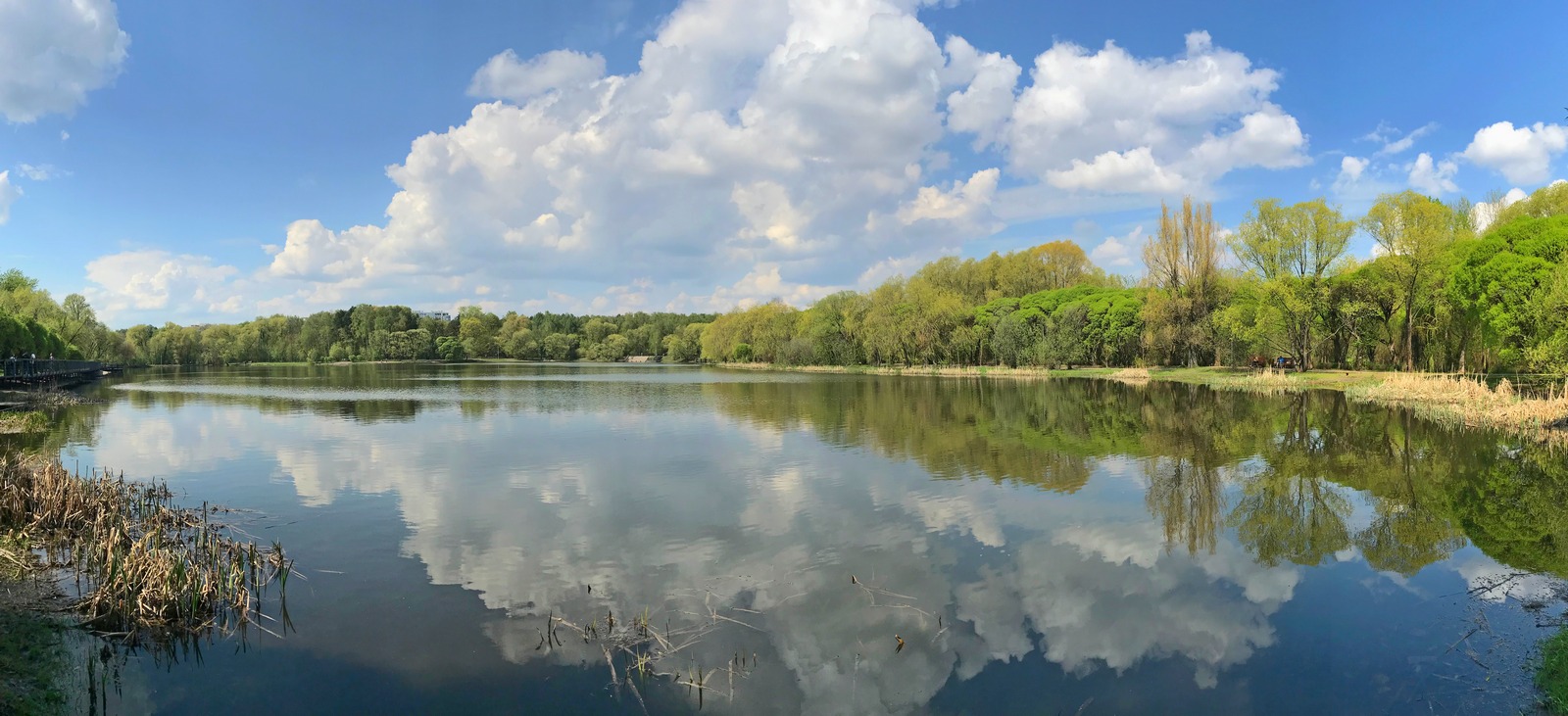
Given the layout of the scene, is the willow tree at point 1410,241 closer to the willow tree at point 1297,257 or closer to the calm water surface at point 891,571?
the willow tree at point 1297,257

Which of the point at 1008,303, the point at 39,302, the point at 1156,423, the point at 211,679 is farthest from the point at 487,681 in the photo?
the point at 39,302

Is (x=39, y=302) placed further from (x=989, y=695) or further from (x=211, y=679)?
(x=989, y=695)

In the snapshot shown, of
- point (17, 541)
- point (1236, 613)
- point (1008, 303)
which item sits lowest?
point (1236, 613)

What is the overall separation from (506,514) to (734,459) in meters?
7.49

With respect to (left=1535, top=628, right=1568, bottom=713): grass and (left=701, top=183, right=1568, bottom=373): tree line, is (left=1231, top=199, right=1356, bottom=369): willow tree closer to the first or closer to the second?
(left=701, top=183, right=1568, bottom=373): tree line

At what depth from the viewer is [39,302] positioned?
78.9 meters

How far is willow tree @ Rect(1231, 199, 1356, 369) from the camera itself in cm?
4894

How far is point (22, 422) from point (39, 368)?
41.0m

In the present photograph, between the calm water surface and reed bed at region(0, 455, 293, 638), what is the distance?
0.68 metres

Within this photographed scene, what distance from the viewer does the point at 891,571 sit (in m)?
10.6

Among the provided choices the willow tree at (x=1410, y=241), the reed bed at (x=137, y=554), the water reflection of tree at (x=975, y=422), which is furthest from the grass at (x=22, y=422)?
the willow tree at (x=1410, y=241)

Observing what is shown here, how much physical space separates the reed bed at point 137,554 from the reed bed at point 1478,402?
107ft

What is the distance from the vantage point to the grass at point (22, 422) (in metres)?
24.9

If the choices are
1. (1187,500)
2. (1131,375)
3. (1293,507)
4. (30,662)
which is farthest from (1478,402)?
(30,662)
